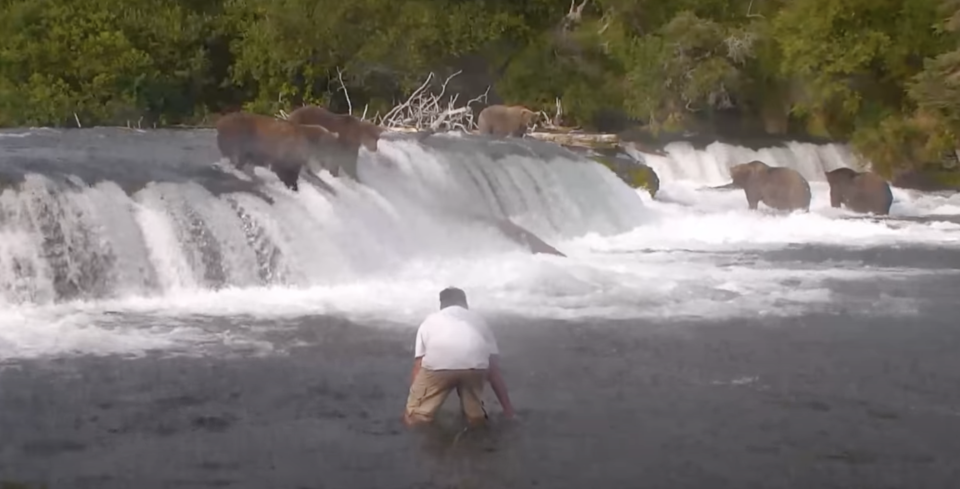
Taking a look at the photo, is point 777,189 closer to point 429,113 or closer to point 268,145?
point 429,113

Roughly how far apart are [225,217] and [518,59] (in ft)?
58.6

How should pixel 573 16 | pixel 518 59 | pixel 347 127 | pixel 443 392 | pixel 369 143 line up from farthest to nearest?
pixel 573 16 < pixel 518 59 < pixel 369 143 < pixel 347 127 < pixel 443 392

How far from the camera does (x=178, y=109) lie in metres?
29.4

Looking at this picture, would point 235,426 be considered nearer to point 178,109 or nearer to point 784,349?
point 784,349

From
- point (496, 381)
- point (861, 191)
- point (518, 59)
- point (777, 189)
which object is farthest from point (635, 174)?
point (496, 381)

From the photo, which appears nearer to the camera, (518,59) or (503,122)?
(503,122)

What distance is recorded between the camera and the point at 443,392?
7.35m

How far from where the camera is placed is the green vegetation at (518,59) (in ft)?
82.4

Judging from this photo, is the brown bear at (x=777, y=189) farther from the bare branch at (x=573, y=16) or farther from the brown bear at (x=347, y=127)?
the bare branch at (x=573, y=16)

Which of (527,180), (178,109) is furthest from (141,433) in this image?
(178,109)

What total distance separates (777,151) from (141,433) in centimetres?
2039

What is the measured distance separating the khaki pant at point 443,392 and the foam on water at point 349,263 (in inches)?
103

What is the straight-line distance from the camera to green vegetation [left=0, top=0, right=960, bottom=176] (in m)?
25.1

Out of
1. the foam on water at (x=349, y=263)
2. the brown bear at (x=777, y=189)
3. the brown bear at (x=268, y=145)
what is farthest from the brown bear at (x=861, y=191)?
the brown bear at (x=268, y=145)
